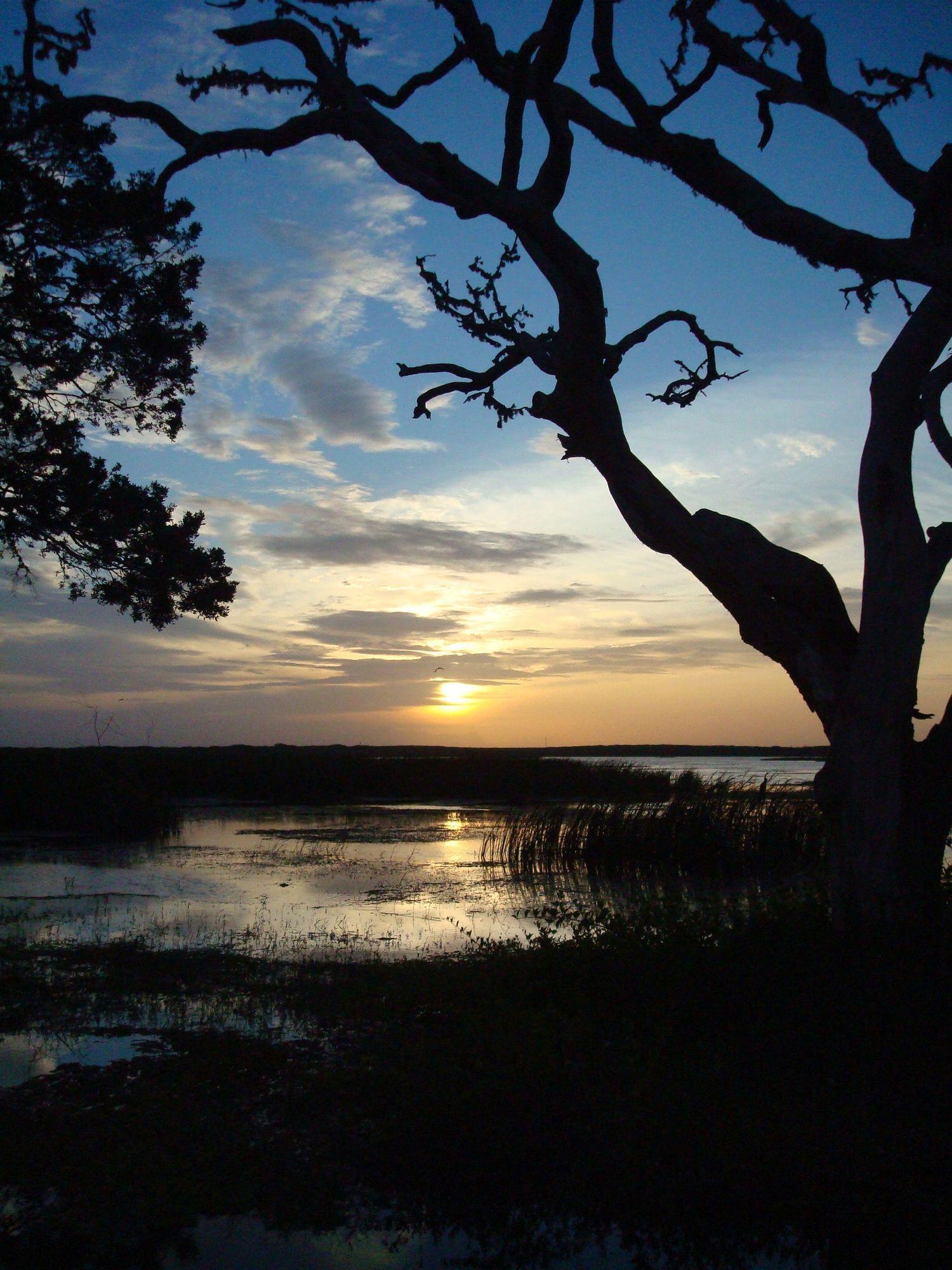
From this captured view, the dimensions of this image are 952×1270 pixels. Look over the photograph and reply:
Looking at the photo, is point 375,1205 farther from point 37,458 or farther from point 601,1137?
point 37,458

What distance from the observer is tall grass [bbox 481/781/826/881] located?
631 inches

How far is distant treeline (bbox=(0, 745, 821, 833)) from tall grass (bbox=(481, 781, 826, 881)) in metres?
8.09

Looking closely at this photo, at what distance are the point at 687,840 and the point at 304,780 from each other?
20.7 meters

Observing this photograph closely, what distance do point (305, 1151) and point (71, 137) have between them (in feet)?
28.1

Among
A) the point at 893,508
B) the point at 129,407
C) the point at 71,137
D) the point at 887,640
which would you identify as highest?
the point at 71,137

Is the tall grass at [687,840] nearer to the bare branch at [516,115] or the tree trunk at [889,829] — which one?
the tree trunk at [889,829]

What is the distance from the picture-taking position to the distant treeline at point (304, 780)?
976 inches

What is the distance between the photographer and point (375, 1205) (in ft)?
13.9

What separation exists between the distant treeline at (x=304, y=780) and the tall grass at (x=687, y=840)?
809 centimetres

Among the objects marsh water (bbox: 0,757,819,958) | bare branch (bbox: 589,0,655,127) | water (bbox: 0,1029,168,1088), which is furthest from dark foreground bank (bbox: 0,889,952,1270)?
bare branch (bbox: 589,0,655,127)

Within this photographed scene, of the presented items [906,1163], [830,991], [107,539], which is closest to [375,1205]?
[906,1163]

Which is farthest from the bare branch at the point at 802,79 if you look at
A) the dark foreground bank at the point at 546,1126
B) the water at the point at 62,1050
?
the water at the point at 62,1050

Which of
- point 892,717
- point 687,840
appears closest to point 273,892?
point 687,840

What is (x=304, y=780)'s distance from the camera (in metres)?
34.9
